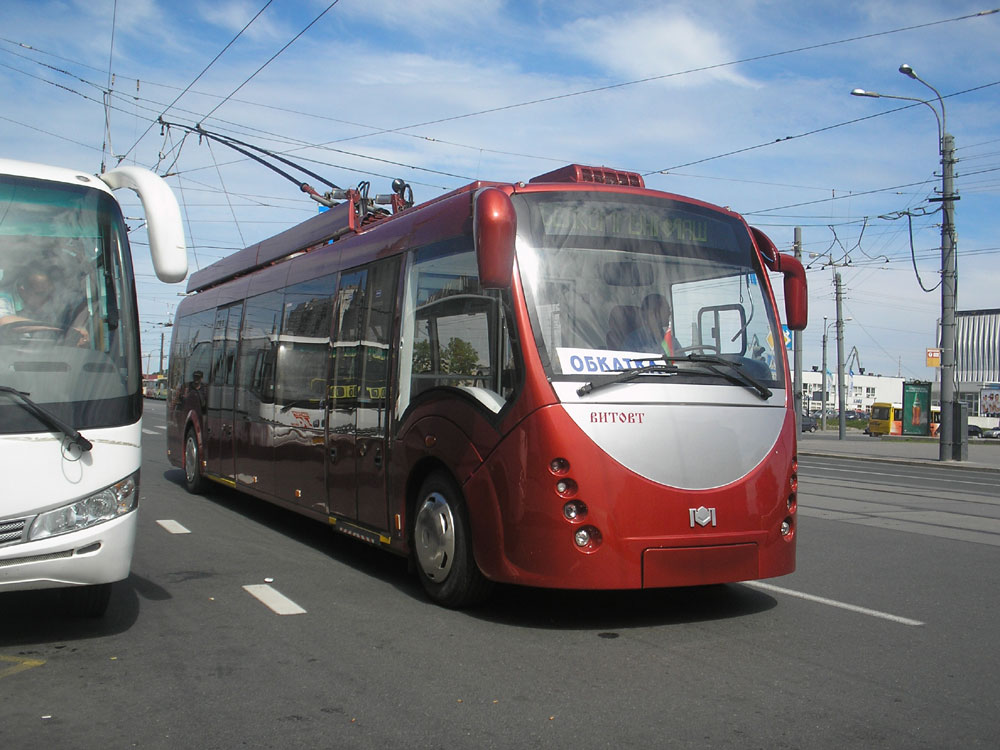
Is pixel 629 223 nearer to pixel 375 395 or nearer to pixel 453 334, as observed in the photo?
pixel 453 334

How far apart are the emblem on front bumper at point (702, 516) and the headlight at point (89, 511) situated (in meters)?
3.08

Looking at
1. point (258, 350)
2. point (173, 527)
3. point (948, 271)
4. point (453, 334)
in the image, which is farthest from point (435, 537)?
point (948, 271)

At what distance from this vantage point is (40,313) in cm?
511

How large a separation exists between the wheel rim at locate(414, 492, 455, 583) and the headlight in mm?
1909

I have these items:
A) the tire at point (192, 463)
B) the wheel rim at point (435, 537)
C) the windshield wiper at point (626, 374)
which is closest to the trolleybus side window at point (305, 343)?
the wheel rim at point (435, 537)

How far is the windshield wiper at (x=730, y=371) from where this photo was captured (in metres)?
6.09

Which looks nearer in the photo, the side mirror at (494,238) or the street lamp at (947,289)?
the side mirror at (494,238)

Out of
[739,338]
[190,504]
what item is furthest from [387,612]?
[190,504]

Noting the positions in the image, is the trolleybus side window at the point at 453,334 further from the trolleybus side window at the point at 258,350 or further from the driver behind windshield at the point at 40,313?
the trolleybus side window at the point at 258,350

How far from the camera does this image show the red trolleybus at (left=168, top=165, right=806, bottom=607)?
18.4 ft

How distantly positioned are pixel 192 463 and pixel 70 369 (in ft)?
27.5

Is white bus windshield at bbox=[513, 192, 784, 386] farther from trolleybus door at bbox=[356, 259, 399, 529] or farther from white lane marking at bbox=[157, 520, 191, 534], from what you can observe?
white lane marking at bbox=[157, 520, 191, 534]

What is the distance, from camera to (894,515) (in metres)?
11.8

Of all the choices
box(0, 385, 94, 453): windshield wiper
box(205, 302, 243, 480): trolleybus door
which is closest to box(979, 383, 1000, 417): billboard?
box(205, 302, 243, 480): trolleybus door
